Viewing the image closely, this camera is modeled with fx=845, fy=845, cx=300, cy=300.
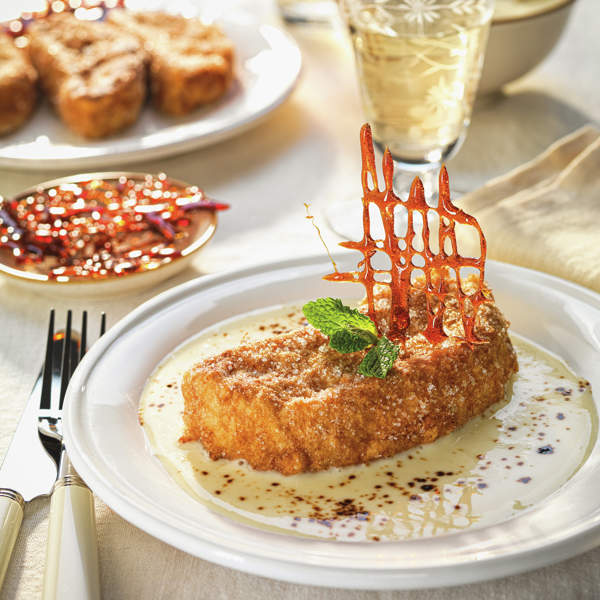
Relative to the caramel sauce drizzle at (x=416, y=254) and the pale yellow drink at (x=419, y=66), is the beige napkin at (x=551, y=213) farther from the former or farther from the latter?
the caramel sauce drizzle at (x=416, y=254)

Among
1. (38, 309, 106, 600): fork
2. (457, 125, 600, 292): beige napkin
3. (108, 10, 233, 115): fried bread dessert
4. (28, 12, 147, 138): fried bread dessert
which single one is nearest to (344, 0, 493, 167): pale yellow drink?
(457, 125, 600, 292): beige napkin

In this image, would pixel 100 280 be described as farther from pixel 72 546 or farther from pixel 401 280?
pixel 72 546

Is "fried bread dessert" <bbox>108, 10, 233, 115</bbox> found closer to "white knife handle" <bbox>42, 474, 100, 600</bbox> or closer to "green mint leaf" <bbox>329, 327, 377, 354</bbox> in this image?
"green mint leaf" <bbox>329, 327, 377, 354</bbox>

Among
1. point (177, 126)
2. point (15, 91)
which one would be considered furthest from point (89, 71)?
point (177, 126)

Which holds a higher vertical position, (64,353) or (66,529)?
(66,529)

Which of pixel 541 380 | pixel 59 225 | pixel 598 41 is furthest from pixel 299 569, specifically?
pixel 598 41

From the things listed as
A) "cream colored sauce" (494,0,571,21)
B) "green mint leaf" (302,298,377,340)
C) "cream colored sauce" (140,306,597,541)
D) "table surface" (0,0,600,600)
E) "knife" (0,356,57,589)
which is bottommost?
"table surface" (0,0,600,600)
